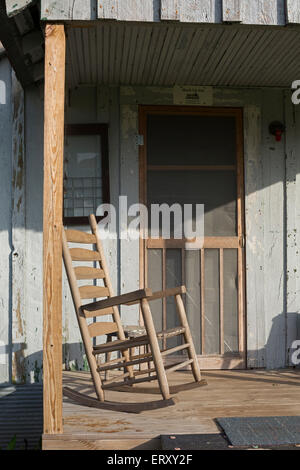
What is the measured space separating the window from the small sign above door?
62 centimetres

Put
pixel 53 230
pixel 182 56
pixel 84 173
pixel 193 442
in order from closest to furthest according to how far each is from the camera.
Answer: pixel 193 442 < pixel 53 230 < pixel 182 56 < pixel 84 173

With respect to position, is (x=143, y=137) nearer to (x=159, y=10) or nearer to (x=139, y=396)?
(x=159, y=10)

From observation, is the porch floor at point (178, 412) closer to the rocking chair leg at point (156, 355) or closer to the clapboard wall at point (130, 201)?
the rocking chair leg at point (156, 355)

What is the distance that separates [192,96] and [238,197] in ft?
2.85

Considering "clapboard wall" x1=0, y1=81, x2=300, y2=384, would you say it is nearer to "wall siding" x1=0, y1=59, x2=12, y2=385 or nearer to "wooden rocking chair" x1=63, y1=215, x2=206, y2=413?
"wall siding" x1=0, y1=59, x2=12, y2=385

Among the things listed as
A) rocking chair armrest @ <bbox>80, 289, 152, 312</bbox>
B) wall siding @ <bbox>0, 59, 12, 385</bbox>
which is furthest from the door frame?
rocking chair armrest @ <bbox>80, 289, 152, 312</bbox>

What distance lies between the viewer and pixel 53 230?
296 centimetres

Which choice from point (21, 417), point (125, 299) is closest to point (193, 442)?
point (125, 299)

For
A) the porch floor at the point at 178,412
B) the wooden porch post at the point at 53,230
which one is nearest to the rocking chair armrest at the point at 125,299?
the wooden porch post at the point at 53,230

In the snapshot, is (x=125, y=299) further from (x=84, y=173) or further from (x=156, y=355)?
(x=84, y=173)

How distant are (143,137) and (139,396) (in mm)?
2046

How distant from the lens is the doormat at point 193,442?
2.56 metres

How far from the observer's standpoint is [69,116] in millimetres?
4711
